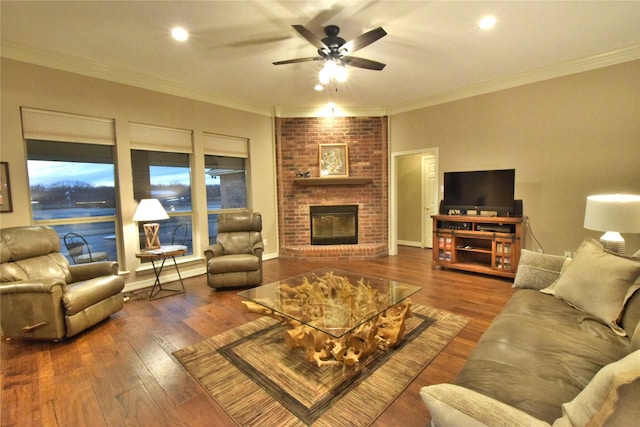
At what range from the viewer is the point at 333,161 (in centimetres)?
549

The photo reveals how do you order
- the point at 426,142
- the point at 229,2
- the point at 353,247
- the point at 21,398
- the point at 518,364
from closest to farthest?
the point at 518,364 → the point at 21,398 → the point at 229,2 → the point at 426,142 → the point at 353,247

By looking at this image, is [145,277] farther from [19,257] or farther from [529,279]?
[529,279]

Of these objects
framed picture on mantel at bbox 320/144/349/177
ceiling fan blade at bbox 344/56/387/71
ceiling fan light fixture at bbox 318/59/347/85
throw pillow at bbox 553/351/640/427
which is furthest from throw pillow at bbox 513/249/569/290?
framed picture on mantel at bbox 320/144/349/177

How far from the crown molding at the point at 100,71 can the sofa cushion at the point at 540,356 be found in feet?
14.9

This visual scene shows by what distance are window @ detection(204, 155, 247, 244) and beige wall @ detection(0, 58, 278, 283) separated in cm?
20

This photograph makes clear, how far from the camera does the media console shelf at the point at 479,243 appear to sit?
151 inches

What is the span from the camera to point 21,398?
1807 millimetres

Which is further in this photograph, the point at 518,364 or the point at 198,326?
the point at 198,326

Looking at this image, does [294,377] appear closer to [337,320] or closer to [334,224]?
[337,320]

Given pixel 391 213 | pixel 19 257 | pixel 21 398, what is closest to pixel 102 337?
pixel 21 398

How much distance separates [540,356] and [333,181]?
426cm

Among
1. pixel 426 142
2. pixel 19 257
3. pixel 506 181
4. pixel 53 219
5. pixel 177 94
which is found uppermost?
pixel 177 94

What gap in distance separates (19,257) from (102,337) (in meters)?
1.12

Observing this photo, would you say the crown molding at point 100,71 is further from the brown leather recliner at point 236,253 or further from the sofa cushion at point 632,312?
the sofa cushion at point 632,312
